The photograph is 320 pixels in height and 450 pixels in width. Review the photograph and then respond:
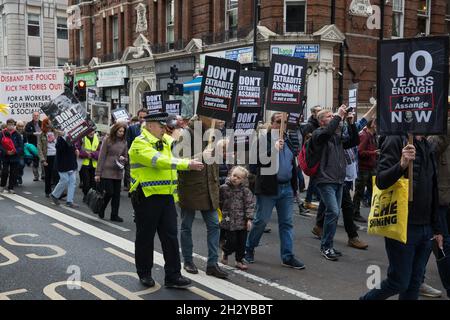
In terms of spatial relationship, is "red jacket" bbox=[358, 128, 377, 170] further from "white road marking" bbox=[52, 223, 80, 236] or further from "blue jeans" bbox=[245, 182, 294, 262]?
"white road marking" bbox=[52, 223, 80, 236]

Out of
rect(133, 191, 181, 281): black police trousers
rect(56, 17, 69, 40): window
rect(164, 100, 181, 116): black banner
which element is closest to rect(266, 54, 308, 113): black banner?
rect(133, 191, 181, 281): black police trousers

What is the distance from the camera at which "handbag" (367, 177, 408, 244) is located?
390cm

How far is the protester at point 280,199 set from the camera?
6.22 metres

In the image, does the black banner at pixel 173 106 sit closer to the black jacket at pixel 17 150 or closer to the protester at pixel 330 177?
the black jacket at pixel 17 150

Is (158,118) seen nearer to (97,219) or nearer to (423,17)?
(97,219)

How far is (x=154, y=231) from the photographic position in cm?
538

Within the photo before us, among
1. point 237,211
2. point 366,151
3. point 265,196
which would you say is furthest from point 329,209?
point 366,151

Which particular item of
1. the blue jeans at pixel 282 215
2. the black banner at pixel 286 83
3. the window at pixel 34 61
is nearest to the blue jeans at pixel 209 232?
the blue jeans at pixel 282 215

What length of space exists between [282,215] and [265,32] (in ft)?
52.3

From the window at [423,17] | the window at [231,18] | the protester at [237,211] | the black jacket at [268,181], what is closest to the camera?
the protester at [237,211]

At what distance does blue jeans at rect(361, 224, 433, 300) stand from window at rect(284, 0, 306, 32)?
18314 millimetres

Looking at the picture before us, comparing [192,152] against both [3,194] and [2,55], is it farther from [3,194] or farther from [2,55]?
[2,55]

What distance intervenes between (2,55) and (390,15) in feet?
119

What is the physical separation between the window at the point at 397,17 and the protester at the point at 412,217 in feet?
71.5
